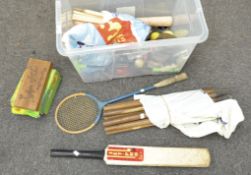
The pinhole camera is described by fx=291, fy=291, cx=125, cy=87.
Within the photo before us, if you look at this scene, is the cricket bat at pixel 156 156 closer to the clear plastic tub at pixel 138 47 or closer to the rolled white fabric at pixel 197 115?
the rolled white fabric at pixel 197 115

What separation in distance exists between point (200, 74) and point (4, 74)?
808 mm

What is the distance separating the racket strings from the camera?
107cm

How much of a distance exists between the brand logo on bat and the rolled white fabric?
0.41ft

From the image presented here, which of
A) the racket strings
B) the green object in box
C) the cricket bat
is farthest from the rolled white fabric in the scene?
the green object in box

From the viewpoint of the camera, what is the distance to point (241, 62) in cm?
122

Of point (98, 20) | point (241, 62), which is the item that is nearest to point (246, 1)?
point (241, 62)

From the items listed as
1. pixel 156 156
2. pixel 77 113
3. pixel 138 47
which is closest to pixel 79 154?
pixel 77 113

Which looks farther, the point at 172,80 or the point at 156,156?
the point at 172,80

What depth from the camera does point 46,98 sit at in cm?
109

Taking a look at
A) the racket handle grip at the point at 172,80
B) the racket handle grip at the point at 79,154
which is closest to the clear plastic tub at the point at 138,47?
the racket handle grip at the point at 172,80

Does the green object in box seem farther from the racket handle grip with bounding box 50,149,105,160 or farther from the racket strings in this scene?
the racket handle grip with bounding box 50,149,105,160

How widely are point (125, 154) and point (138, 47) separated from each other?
0.36m

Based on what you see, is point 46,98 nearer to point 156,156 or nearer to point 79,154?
point 79,154

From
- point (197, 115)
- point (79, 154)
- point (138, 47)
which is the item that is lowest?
point (79, 154)
